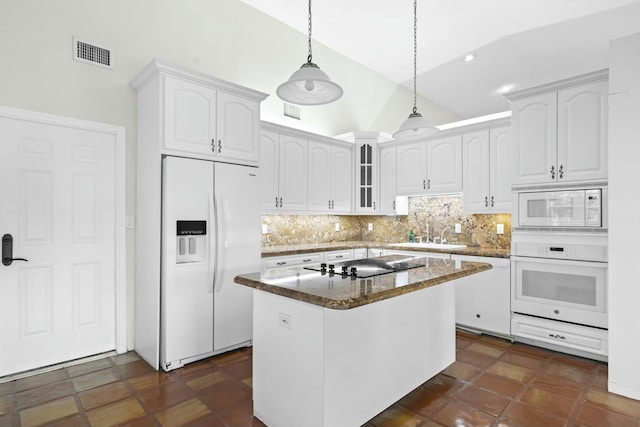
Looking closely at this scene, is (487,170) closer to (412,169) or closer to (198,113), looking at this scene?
(412,169)

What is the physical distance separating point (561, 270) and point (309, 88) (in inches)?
114

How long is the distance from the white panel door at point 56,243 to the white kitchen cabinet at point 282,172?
1571 millimetres

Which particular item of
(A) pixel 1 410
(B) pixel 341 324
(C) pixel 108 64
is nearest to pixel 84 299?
(A) pixel 1 410

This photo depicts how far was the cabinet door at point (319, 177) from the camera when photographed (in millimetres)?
4645

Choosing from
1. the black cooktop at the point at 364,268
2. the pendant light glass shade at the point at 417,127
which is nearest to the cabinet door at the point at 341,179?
the pendant light glass shade at the point at 417,127

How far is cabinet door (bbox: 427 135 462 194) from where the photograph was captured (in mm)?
4355

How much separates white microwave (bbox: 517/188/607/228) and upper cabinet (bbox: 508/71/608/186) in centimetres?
13

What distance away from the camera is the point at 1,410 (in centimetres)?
228

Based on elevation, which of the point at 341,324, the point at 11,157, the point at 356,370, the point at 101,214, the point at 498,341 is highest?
the point at 11,157

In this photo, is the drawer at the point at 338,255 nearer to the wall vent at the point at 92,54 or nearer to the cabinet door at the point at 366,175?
the cabinet door at the point at 366,175

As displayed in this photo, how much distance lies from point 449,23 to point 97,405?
208 inches

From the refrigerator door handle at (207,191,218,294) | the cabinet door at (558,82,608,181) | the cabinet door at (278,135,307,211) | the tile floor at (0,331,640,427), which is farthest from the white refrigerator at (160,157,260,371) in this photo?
the cabinet door at (558,82,608,181)

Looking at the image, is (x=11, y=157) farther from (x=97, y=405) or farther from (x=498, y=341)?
(x=498, y=341)

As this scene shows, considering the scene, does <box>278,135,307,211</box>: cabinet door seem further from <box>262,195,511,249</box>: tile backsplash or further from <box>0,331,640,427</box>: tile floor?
<box>0,331,640,427</box>: tile floor
